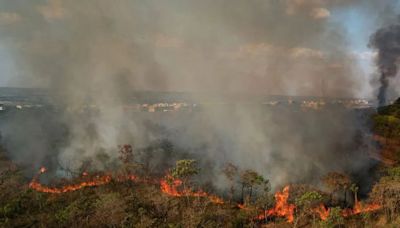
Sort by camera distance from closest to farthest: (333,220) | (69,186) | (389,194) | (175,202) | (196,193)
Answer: (333,220), (389,194), (175,202), (196,193), (69,186)

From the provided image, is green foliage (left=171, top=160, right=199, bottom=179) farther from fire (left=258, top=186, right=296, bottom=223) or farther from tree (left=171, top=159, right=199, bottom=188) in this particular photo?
fire (left=258, top=186, right=296, bottom=223)

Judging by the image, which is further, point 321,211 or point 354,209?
point 354,209

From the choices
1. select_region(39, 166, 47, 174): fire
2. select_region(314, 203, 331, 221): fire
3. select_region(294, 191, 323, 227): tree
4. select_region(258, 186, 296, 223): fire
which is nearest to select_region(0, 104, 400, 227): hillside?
select_region(294, 191, 323, 227): tree

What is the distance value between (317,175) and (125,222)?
7330cm

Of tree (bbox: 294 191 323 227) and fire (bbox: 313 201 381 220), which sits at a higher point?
tree (bbox: 294 191 323 227)

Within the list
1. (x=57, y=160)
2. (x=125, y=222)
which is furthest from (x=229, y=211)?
(x=57, y=160)

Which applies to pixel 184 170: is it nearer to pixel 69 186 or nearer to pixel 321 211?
pixel 321 211

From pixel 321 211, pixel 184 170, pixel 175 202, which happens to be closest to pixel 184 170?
pixel 184 170

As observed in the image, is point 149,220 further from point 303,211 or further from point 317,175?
point 317,175

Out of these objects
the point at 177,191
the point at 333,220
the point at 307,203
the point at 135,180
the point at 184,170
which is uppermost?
the point at 184,170

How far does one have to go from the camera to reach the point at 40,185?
312ft

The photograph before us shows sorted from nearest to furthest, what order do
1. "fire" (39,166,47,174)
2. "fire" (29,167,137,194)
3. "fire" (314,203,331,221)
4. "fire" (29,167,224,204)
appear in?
"fire" (314,203,331,221)
"fire" (29,167,224,204)
"fire" (29,167,137,194)
"fire" (39,166,47,174)

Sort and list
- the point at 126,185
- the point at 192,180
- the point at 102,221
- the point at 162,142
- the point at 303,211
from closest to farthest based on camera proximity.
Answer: the point at 102,221
the point at 303,211
the point at 126,185
the point at 192,180
the point at 162,142

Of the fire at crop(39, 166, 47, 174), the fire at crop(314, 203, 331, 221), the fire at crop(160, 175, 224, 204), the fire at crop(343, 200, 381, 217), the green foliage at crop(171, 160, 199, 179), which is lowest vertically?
the fire at crop(343, 200, 381, 217)
